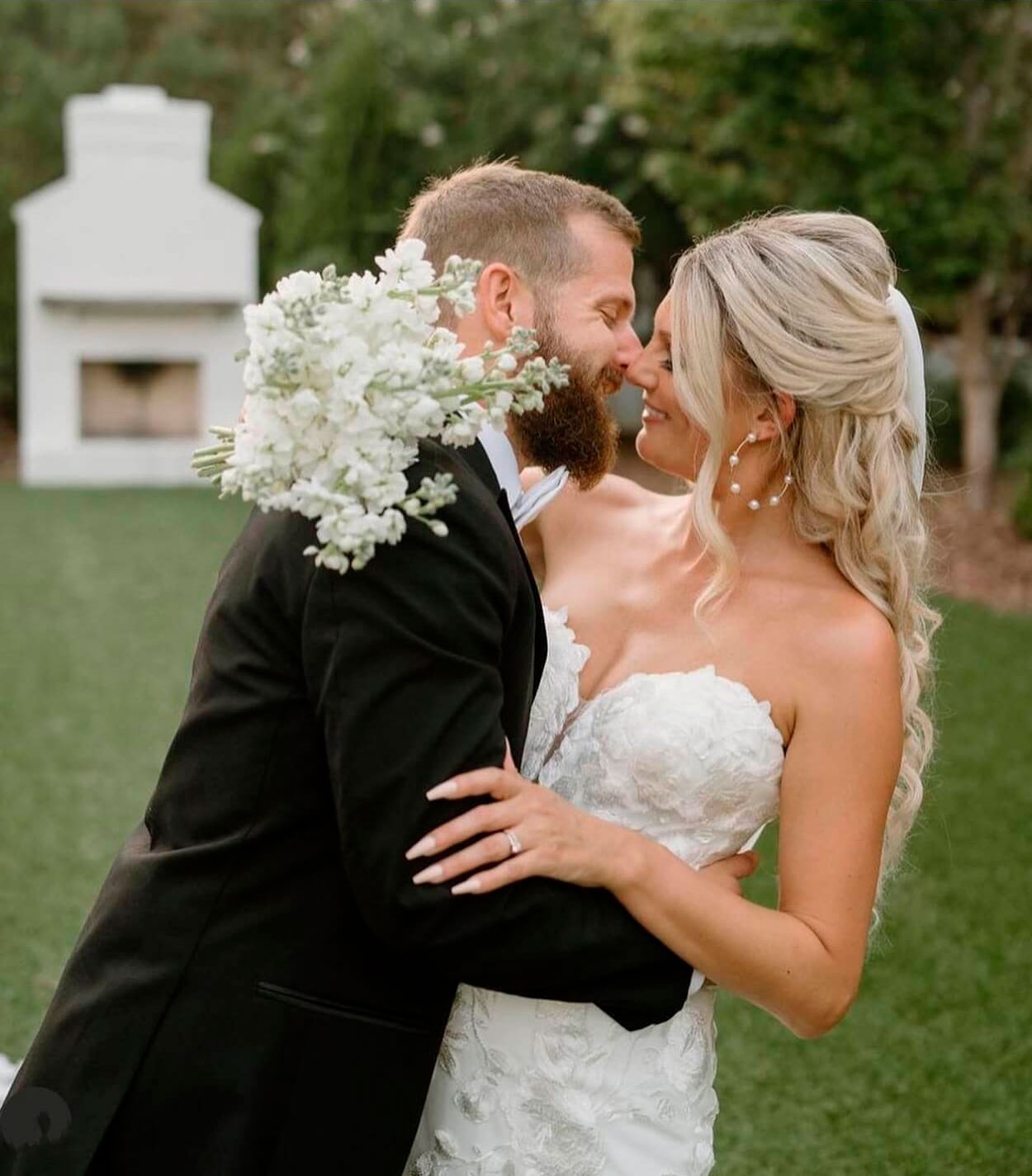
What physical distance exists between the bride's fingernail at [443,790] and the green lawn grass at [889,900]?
8.60 ft

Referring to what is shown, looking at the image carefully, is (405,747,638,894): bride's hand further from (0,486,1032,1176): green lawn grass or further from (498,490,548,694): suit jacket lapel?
(0,486,1032,1176): green lawn grass

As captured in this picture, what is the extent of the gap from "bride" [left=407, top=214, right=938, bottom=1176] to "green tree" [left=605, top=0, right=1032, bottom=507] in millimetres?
11562

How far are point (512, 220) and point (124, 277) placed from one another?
18.8m

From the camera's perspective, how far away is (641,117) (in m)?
17.8

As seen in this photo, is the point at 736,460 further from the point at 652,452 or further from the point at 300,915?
the point at 300,915

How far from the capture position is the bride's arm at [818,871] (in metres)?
2.29

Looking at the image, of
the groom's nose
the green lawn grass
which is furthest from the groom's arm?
the green lawn grass

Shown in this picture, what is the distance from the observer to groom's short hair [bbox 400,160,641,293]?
260 cm

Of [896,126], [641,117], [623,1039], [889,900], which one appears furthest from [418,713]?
[641,117]

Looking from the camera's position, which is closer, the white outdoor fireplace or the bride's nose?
the bride's nose

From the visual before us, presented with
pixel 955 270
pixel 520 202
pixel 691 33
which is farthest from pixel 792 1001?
pixel 691 33

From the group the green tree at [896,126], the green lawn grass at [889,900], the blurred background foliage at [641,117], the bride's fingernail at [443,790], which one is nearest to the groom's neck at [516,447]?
the bride's fingernail at [443,790]

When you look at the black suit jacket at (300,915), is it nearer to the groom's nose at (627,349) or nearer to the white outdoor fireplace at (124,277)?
the groom's nose at (627,349)

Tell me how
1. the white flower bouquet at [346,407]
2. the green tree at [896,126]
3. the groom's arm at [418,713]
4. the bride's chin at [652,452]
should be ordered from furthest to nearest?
the green tree at [896,126], the bride's chin at [652,452], the groom's arm at [418,713], the white flower bouquet at [346,407]
